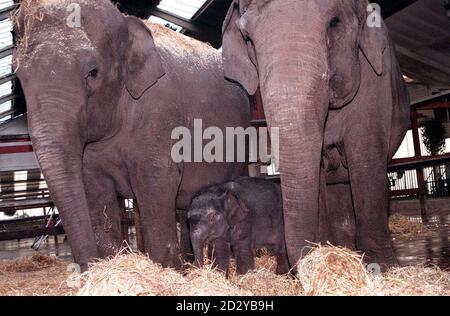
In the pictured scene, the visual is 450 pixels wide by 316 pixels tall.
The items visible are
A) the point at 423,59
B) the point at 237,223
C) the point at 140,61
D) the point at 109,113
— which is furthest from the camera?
the point at 423,59

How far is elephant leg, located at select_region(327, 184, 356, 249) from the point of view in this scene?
5277mm

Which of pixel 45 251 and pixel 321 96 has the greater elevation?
pixel 321 96

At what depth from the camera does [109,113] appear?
4.32 m

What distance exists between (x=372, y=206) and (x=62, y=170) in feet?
6.69

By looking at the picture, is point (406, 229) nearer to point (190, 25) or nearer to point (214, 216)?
point (214, 216)

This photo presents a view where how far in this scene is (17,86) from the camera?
2319 cm

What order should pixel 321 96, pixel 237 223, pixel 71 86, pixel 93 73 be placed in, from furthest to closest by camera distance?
pixel 237 223, pixel 93 73, pixel 71 86, pixel 321 96

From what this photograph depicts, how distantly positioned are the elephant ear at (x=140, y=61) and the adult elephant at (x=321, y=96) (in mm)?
538

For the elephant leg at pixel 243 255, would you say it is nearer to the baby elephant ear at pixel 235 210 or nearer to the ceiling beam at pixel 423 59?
the baby elephant ear at pixel 235 210

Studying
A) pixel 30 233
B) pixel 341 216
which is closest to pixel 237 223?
pixel 341 216

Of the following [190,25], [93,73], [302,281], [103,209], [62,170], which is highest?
[190,25]

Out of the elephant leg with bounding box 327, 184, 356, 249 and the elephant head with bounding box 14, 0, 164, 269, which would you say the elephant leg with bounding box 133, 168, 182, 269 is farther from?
the elephant leg with bounding box 327, 184, 356, 249

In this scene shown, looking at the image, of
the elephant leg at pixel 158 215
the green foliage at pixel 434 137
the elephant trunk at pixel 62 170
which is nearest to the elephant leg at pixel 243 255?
the elephant leg at pixel 158 215
